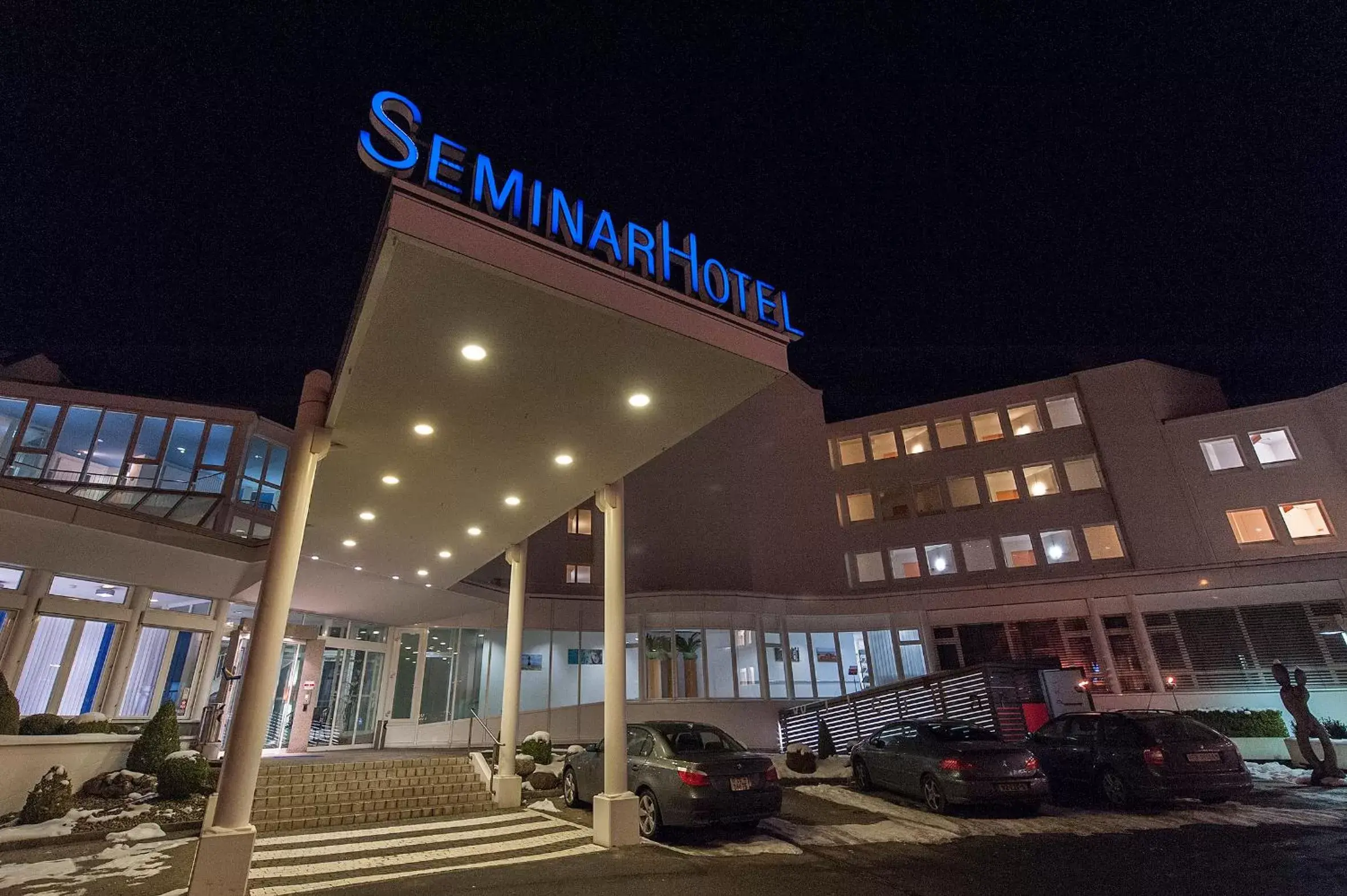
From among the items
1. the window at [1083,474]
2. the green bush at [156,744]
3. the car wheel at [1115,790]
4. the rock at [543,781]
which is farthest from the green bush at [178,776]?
the window at [1083,474]

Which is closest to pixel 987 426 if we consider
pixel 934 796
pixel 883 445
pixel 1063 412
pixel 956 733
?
pixel 1063 412

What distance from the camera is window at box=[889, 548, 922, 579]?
25.9 meters

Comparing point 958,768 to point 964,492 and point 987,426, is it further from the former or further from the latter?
point 987,426

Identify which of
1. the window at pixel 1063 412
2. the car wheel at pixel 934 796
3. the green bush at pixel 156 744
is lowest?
the car wheel at pixel 934 796

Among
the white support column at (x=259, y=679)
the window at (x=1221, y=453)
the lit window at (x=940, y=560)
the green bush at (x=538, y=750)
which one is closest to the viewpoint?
the white support column at (x=259, y=679)

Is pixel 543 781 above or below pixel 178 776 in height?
below

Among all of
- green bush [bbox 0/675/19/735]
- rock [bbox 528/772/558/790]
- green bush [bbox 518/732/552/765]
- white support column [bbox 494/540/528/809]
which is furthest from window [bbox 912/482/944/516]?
green bush [bbox 0/675/19/735]

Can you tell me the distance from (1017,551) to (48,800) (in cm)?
2837

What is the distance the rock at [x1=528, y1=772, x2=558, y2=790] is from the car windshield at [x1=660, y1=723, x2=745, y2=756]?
4667 mm

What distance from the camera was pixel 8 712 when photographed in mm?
9359

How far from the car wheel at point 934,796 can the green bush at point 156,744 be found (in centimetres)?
1313

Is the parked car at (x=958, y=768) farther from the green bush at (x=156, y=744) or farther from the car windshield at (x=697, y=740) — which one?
the green bush at (x=156, y=744)

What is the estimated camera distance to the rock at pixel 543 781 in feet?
41.2

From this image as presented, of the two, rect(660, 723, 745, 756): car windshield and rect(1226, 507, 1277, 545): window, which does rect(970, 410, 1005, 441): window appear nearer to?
→ rect(1226, 507, 1277, 545): window
